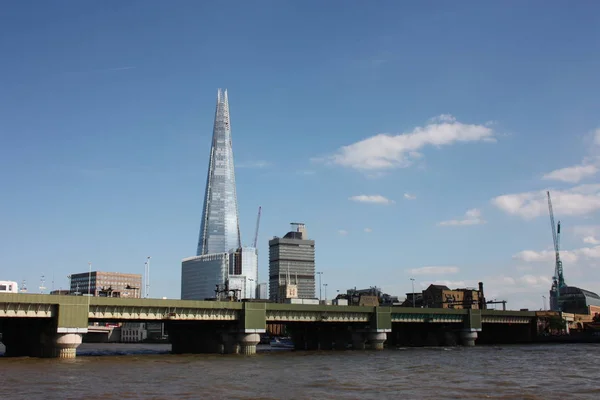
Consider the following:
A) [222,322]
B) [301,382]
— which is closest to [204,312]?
[222,322]

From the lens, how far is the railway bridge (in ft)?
334

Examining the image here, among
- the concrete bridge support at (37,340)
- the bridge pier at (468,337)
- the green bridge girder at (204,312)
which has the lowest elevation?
the bridge pier at (468,337)

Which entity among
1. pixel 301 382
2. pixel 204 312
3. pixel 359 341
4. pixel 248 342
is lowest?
pixel 359 341

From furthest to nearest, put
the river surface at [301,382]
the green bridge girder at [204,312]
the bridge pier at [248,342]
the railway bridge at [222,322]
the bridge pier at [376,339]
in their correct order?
the bridge pier at [376,339] → the bridge pier at [248,342] → the railway bridge at [222,322] → the green bridge girder at [204,312] → the river surface at [301,382]

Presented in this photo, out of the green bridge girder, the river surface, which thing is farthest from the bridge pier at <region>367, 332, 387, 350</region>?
the river surface

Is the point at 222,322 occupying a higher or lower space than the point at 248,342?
higher

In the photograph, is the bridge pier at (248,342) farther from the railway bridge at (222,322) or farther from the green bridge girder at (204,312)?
the green bridge girder at (204,312)

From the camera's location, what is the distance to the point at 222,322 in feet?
431

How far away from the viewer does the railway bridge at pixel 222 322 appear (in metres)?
102

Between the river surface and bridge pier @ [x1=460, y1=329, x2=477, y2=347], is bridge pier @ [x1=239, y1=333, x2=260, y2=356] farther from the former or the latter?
bridge pier @ [x1=460, y1=329, x2=477, y2=347]

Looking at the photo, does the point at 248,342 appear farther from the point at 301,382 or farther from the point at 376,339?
the point at 301,382

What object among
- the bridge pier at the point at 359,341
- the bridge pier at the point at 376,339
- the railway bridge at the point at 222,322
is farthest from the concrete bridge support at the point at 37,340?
the bridge pier at the point at 376,339

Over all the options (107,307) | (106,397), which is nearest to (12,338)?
(107,307)

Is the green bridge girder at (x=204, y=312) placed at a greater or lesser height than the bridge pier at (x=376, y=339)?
greater
